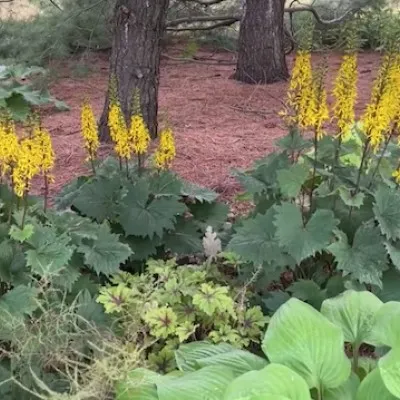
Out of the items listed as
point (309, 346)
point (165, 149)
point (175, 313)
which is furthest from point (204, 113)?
point (309, 346)

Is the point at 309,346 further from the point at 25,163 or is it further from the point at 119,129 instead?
the point at 119,129

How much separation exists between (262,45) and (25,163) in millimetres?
5178

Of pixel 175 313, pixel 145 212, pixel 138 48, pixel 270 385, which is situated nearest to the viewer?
pixel 270 385

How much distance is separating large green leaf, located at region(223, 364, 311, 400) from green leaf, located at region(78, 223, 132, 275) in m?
1.06

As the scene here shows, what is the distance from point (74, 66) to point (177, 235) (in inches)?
196

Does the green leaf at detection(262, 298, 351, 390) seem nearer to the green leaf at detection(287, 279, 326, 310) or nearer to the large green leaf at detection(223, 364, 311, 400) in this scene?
the large green leaf at detection(223, 364, 311, 400)

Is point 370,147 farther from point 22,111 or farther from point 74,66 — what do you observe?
point 74,66

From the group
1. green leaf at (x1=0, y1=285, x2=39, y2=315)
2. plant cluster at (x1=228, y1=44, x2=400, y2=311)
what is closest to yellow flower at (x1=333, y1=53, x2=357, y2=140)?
plant cluster at (x1=228, y1=44, x2=400, y2=311)

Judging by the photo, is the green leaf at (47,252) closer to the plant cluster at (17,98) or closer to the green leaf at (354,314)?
the plant cluster at (17,98)

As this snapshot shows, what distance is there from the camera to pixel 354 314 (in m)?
2.56

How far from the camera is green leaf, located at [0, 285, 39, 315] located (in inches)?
101

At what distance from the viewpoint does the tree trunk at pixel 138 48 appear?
16.0ft

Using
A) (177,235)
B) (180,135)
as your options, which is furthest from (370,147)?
(180,135)

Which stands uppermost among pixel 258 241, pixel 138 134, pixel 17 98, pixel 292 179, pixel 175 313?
pixel 17 98
